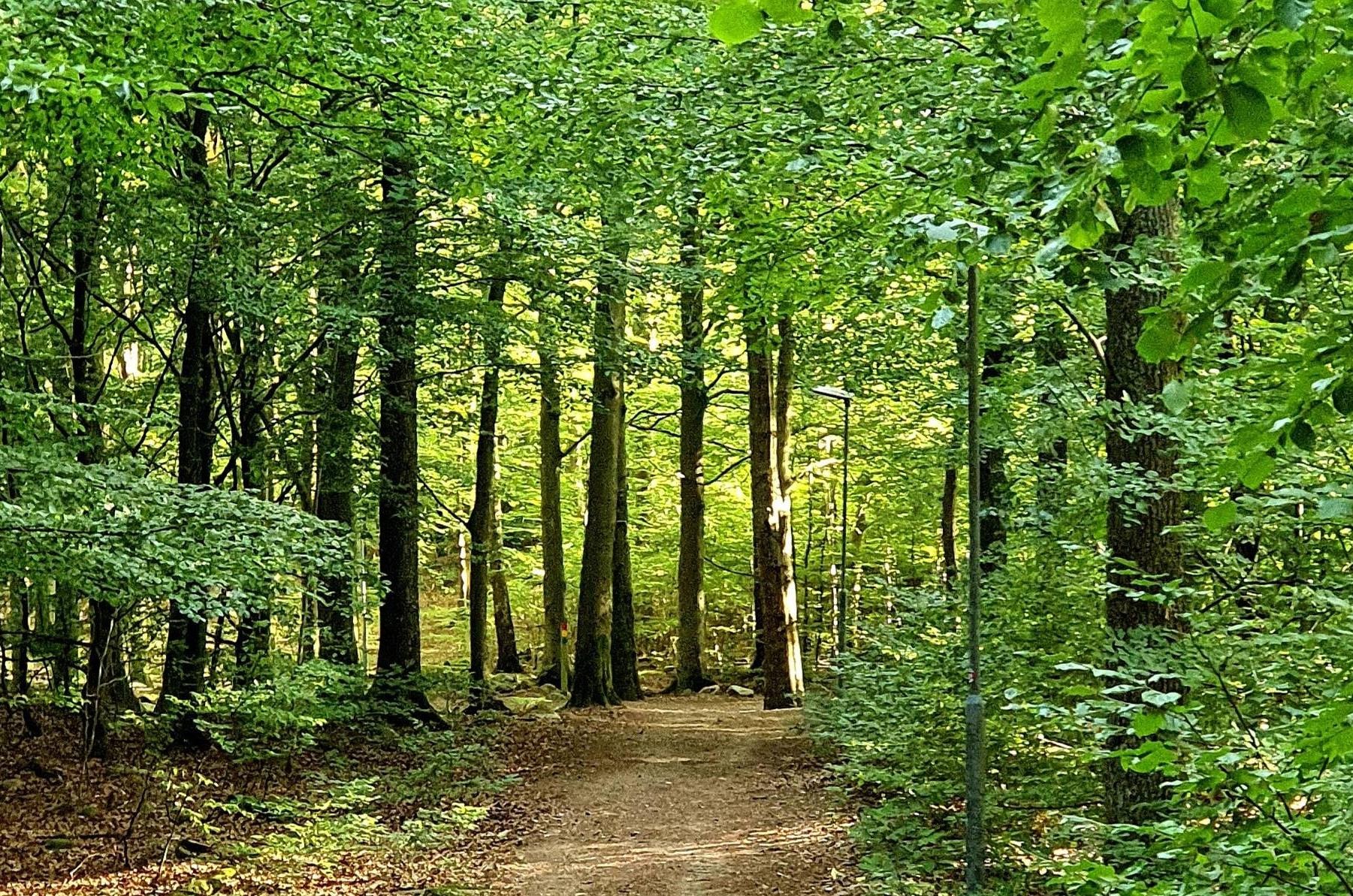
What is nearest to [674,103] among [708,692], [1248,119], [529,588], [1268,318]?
[1268,318]

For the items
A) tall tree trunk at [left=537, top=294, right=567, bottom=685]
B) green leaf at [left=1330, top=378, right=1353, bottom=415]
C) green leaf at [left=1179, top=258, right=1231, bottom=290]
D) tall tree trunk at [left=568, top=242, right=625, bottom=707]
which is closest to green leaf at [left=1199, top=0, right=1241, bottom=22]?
green leaf at [left=1179, top=258, right=1231, bottom=290]

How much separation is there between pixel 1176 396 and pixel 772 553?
16.0 m

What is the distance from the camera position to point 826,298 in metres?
7.82

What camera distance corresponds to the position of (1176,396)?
6.64 feet

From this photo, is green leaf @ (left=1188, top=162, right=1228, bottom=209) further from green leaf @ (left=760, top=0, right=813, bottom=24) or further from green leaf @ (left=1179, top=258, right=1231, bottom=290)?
green leaf @ (left=760, top=0, right=813, bottom=24)

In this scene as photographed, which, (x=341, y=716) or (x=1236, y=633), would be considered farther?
(x=341, y=716)

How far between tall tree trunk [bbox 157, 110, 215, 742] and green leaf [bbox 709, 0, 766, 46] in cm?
952

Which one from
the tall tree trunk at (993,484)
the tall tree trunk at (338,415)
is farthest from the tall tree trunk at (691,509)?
the tall tree trunk at (338,415)

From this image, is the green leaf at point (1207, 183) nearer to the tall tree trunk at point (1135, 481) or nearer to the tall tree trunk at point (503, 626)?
the tall tree trunk at point (1135, 481)

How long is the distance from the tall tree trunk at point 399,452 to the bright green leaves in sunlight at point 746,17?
11.6 meters

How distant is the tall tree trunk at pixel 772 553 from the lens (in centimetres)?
1792

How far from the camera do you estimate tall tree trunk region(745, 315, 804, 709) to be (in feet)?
58.8

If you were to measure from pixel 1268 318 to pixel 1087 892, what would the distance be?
16.7 feet

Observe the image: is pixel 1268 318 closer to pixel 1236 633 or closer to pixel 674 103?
pixel 1236 633
